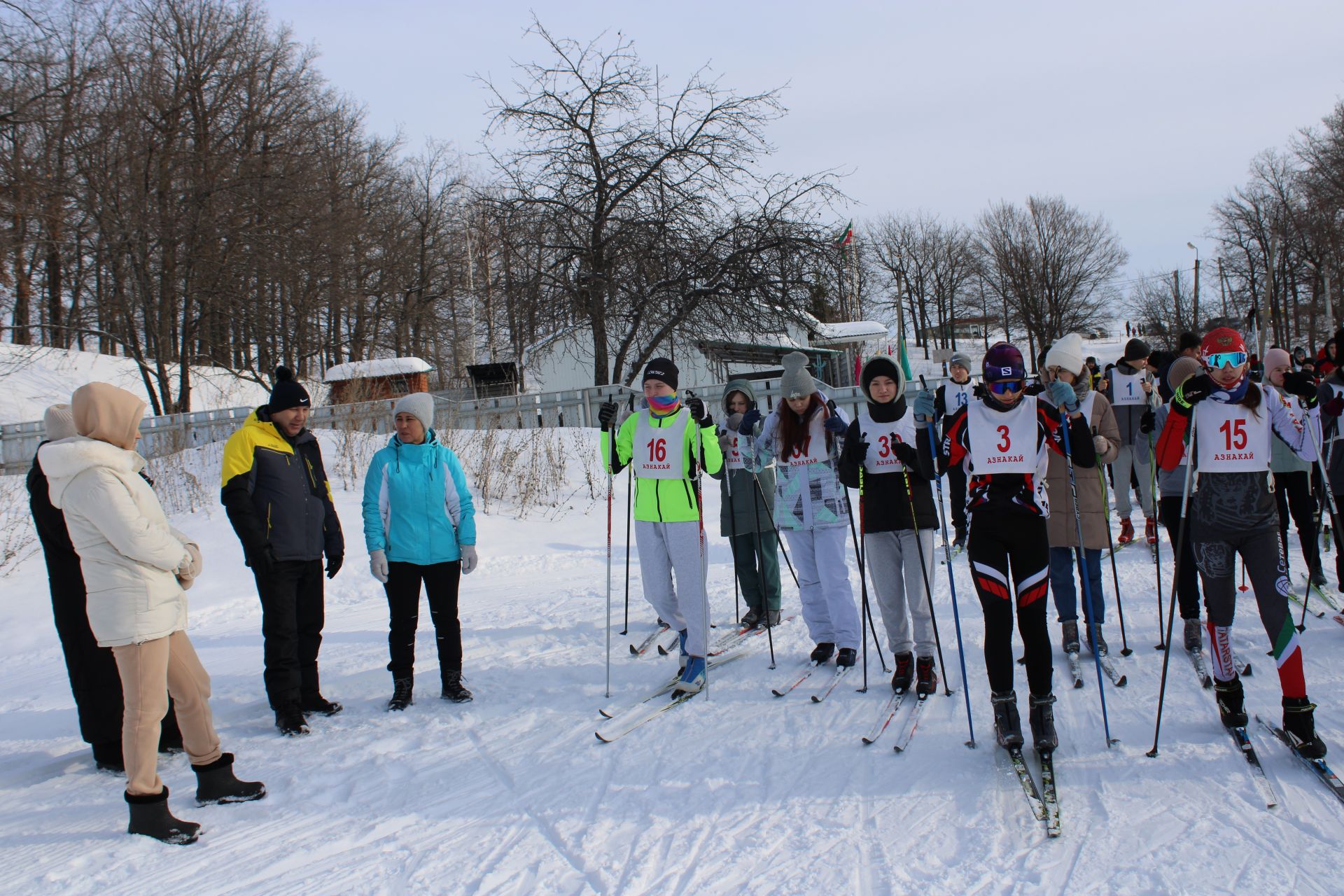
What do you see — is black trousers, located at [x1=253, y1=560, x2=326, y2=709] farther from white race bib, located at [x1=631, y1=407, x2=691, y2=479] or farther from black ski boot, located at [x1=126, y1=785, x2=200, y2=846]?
white race bib, located at [x1=631, y1=407, x2=691, y2=479]

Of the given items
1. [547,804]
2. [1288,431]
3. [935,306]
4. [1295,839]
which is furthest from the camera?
[935,306]

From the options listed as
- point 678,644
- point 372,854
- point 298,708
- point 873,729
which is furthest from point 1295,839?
point 298,708

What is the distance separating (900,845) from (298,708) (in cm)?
334

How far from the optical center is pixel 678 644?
610cm

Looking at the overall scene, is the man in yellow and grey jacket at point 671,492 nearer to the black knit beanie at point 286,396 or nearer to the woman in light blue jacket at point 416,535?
the woman in light blue jacket at point 416,535

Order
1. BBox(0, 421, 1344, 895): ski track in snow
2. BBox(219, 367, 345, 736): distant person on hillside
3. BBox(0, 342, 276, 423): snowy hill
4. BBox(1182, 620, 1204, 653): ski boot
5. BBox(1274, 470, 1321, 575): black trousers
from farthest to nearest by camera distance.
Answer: BBox(0, 342, 276, 423): snowy hill, BBox(1274, 470, 1321, 575): black trousers, BBox(1182, 620, 1204, 653): ski boot, BBox(219, 367, 345, 736): distant person on hillside, BBox(0, 421, 1344, 895): ski track in snow

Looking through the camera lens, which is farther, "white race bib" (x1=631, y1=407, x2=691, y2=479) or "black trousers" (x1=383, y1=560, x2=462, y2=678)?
"white race bib" (x1=631, y1=407, x2=691, y2=479)

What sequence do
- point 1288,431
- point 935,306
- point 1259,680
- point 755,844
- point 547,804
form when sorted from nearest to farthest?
point 755,844, point 547,804, point 1288,431, point 1259,680, point 935,306

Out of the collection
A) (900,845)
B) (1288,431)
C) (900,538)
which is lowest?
(900,845)

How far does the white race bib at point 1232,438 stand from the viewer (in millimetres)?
3879

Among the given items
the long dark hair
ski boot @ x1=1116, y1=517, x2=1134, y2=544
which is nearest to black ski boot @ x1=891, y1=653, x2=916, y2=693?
the long dark hair

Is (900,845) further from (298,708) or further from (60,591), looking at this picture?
(60,591)

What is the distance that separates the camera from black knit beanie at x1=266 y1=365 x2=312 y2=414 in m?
4.74

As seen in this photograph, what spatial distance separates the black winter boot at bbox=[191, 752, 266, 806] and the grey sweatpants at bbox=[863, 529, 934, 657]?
3.30 meters
